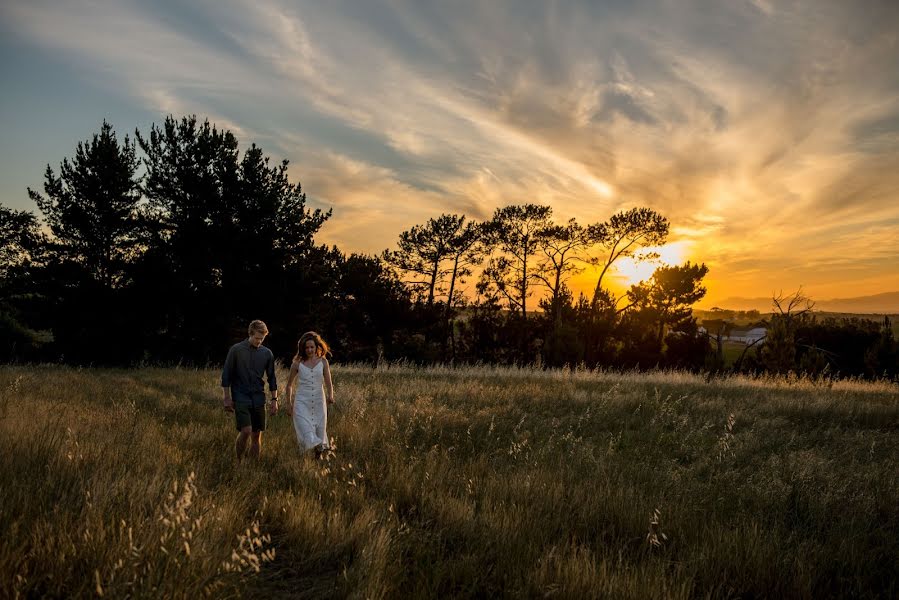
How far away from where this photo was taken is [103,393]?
10.7 meters

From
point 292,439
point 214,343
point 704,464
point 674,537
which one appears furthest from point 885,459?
point 214,343

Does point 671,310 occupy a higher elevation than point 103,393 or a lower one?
higher

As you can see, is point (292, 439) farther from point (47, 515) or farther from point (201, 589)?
point (201, 589)

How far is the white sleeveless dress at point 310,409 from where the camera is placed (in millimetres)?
6453

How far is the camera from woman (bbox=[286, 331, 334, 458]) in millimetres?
6426

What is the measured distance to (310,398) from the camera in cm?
653

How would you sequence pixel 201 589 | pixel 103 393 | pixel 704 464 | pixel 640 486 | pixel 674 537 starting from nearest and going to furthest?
pixel 201 589 < pixel 674 537 < pixel 640 486 < pixel 704 464 < pixel 103 393

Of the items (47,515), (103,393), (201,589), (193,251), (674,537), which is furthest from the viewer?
(193,251)

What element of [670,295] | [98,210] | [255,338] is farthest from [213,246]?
[670,295]

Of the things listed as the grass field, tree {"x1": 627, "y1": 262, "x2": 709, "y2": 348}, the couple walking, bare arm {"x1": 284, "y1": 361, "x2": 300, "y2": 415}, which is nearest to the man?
the couple walking

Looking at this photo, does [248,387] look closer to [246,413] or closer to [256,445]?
[246,413]

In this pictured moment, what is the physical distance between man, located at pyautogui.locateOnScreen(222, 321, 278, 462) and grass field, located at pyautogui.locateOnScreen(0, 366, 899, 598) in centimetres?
35

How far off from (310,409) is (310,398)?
14 centimetres

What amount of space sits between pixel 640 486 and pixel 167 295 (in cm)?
2392
